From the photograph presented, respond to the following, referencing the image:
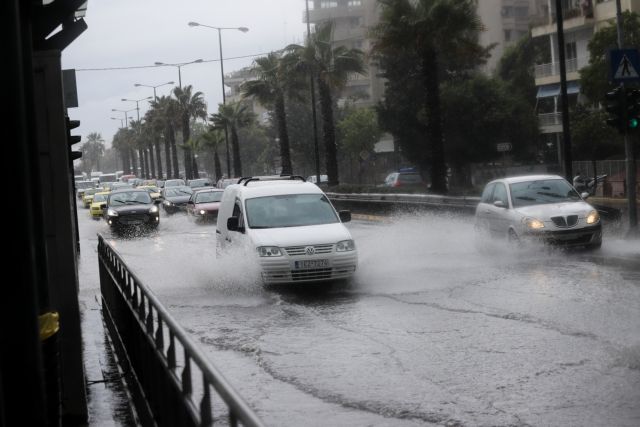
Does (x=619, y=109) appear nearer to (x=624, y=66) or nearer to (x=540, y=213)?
(x=624, y=66)

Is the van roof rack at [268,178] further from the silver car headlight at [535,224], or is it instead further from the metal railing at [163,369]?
the metal railing at [163,369]

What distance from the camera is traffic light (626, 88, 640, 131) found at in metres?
21.5

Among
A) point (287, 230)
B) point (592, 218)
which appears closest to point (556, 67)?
point (592, 218)

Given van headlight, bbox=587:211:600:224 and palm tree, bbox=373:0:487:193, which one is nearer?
van headlight, bbox=587:211:600:224

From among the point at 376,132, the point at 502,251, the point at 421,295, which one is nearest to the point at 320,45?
the point at 376,132

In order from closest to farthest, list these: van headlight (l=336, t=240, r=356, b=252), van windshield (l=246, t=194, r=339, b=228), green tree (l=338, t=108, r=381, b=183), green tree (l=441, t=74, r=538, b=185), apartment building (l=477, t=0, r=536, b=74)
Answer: van headlight (l=336, t=240, r=356, b=252), van windshield (l=246, t=194, r=339, b=228), green tree (l=441, t=74, r=538, b=185), green tree (l=338, t=108, r=381, b=183), apartment building (l=477, t=0, r=536, b=74)

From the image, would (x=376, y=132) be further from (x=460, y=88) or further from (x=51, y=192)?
(x=51, y=192)

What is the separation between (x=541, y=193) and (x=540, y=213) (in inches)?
42.3

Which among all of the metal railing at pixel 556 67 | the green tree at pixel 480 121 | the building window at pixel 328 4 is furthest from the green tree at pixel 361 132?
the building window at pixel 328 4

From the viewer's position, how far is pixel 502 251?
66.1ft

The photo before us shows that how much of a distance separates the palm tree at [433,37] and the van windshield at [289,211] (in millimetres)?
23215

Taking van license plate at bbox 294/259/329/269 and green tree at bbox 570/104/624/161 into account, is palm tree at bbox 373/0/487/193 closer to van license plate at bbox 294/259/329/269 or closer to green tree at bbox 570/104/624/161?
green tree at bbox 570/104/624/161

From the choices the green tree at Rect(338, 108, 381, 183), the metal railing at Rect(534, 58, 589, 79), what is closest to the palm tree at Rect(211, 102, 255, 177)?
the green tree at Rect(338, 108, 381, 183)

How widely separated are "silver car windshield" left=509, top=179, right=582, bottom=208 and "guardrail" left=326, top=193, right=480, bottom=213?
9.44 m
